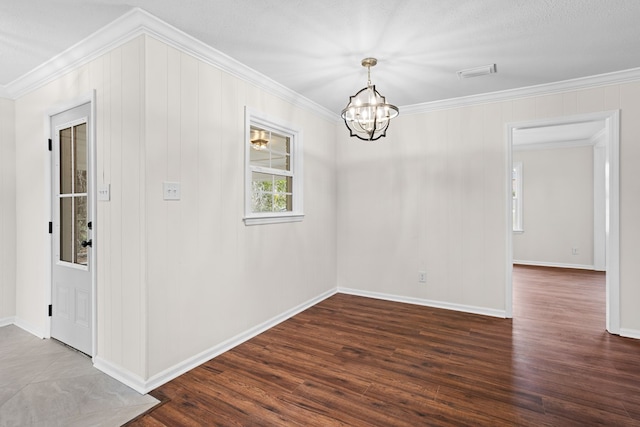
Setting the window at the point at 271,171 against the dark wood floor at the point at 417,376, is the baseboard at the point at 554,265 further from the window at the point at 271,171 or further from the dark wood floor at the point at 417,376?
the window at the point at 271,171

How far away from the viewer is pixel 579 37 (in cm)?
247

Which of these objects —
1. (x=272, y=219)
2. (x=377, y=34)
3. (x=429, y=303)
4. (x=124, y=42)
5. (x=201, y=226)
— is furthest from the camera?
(x=429, y=303)

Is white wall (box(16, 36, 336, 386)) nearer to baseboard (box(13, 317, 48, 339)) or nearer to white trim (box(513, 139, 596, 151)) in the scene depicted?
baseboard (box(13, 317, 48, 339))

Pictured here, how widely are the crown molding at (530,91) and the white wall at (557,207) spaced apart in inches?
161

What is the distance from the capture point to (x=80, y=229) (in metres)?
2.79

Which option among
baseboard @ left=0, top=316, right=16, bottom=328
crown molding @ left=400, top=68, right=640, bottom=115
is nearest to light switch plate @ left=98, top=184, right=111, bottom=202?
baseboard @ left=0, top=316, right=16, bottom=328

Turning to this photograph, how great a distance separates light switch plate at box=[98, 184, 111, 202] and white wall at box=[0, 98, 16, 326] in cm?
189

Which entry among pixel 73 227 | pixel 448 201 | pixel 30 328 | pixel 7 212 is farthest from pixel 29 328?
pixel 448 201

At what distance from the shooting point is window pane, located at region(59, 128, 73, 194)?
289cm

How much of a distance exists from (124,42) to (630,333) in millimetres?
5027

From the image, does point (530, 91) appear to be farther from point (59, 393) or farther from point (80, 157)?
point (59, 393)

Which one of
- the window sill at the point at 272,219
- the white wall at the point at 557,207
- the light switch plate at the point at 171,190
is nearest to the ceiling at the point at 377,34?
the light switch plate at the point at 171,190

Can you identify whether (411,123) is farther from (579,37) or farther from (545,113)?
(579,37)

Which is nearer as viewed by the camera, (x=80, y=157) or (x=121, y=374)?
(x=121, y=374)
